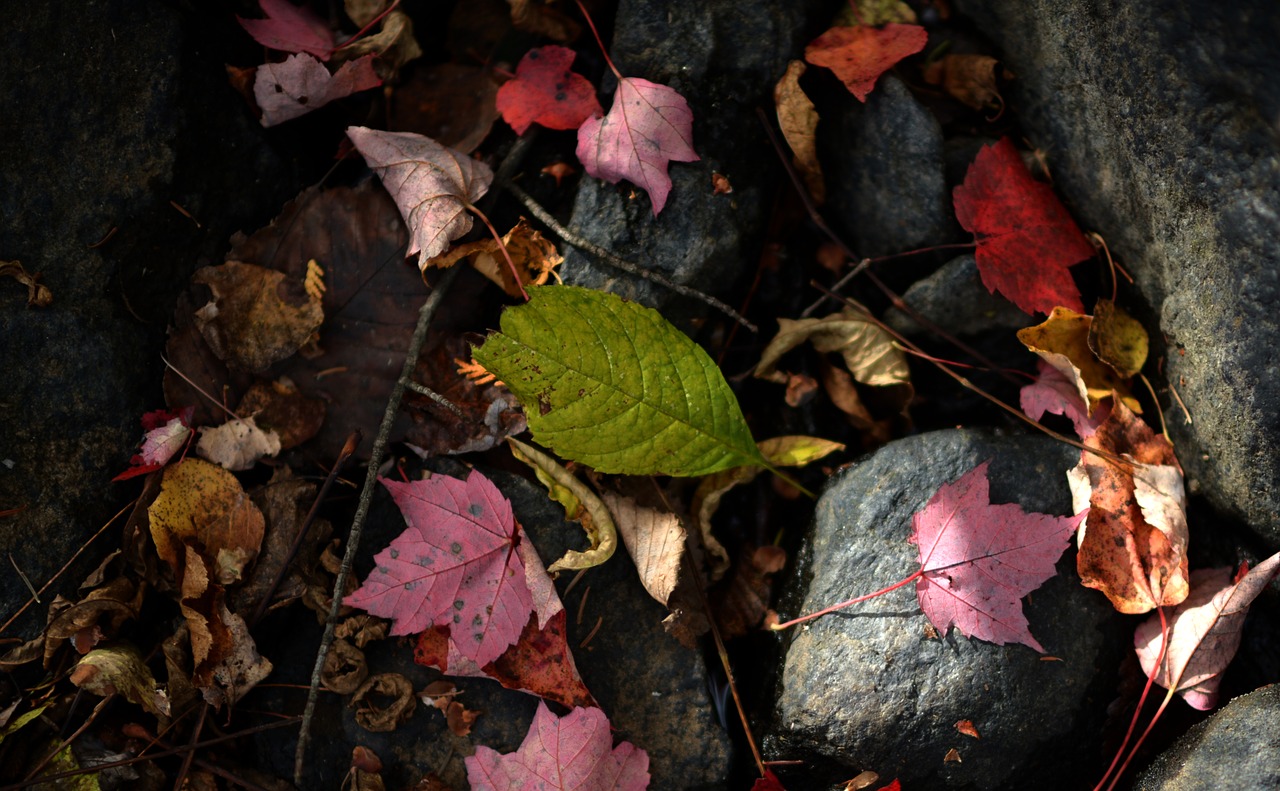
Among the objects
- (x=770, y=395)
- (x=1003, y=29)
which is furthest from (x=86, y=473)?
(x=1003, y=29)

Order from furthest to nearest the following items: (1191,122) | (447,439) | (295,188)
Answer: (295,188) → (447,439) → (1191,122)

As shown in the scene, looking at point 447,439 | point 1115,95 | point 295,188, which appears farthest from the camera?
point 295,188

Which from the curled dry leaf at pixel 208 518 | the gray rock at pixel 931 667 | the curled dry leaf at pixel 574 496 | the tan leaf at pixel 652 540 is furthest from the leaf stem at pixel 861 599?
the curled dry leaf at pixel 208 518

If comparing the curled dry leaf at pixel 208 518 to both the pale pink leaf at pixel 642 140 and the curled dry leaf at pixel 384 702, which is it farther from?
the pale pink leaf at pixel 642 140

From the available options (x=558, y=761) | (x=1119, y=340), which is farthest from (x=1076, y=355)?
(x=558, y=761)

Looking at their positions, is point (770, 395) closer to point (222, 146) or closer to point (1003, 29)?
point (1003, 29)

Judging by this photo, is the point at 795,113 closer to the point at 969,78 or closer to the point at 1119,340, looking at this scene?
the point at 969,78

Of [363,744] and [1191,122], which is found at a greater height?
[1191,122]
